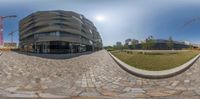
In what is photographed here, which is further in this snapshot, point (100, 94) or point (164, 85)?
point (164, 85)

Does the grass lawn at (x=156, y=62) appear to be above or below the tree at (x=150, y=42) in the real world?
below

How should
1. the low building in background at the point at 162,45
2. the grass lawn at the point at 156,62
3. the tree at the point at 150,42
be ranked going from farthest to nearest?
the low building in background at the point at 162,45
the tree at the point at 150,42
the grass lawn at the point at 156,62

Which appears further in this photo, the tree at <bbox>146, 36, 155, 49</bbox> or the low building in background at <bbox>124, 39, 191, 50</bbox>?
the low building in background at <bbox>124, 39, 191, 50</bbox>

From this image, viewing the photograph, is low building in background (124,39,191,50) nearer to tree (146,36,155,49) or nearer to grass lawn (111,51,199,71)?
tree (146,36,155,49)

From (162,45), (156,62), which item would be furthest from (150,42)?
(156,62)

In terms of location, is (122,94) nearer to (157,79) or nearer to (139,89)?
(139,89)

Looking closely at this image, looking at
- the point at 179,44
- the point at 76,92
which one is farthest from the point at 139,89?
the point at 179,44

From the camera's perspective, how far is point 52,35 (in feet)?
160

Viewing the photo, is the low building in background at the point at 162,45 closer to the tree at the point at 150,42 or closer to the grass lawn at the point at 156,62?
the tree at the point at 150,42

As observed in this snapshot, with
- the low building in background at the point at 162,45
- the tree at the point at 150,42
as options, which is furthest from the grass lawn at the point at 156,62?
the low building in background at the point at 162,45

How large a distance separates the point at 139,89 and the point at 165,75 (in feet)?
7.74

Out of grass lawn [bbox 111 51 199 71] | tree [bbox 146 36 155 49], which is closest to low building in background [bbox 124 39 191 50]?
tree [bbox 146 36 155 49]

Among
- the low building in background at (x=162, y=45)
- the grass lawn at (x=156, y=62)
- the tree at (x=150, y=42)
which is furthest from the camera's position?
the low building in background at (x=162, y=45)

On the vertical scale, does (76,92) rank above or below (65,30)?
below
